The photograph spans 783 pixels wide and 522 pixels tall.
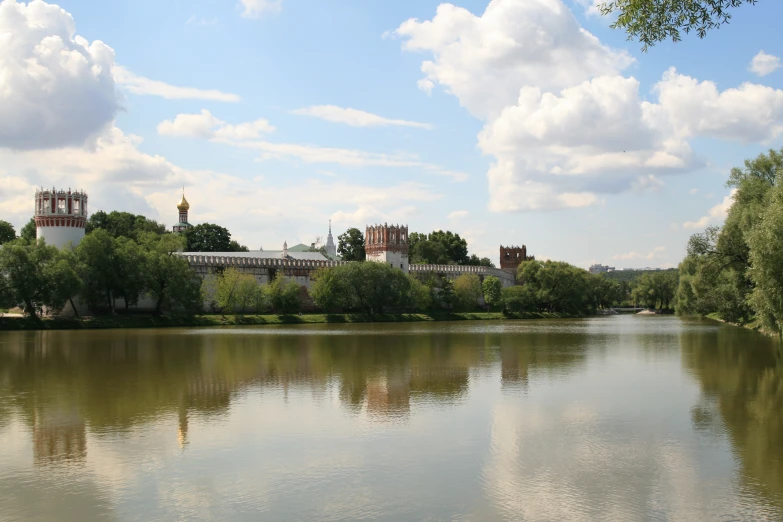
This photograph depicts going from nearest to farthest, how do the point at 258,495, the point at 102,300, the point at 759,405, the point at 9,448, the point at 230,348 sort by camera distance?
1. the point at 258,495
2. the point at 9,448
3. the point at 759,405
4. the point at 230,348
5. the point at 102,300

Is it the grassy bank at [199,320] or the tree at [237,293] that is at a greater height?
the tree at [237,293]

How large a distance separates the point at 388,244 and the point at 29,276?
3731 cm

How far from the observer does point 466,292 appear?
7269 centimetres

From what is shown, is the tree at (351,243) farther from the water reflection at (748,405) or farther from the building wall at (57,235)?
the water reflection at (748,405)

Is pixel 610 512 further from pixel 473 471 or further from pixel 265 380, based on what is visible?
pixel 265 380

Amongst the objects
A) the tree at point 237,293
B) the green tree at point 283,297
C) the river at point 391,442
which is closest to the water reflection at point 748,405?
the river at point 391,442

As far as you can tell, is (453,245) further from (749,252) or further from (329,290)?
(749,252)

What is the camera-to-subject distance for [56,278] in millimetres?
44500

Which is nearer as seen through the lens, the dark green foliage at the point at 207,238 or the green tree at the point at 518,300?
the green tree at the point at 518,300

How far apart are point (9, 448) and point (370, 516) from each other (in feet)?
19.7

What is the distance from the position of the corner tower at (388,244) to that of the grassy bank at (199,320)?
8843mm

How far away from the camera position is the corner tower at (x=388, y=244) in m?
75.1

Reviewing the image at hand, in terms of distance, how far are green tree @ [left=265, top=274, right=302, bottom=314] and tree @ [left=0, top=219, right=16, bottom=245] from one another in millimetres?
24247

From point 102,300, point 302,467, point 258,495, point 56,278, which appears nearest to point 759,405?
point 302,467
